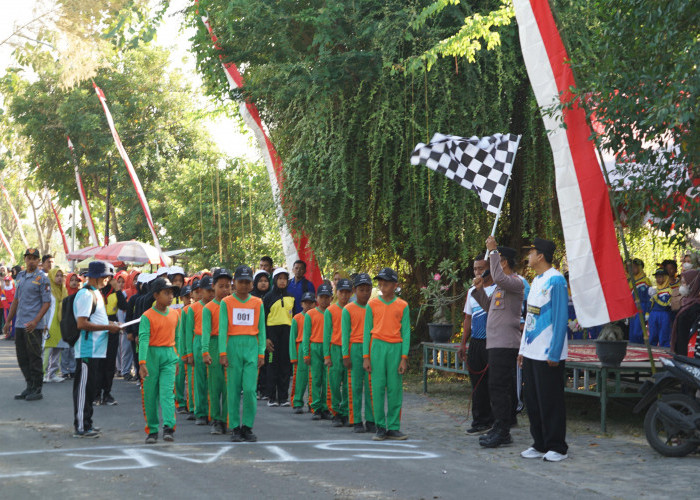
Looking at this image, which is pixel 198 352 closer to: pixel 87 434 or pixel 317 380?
pixel 317 380

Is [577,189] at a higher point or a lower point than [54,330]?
higher

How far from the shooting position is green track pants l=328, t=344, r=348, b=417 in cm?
1087

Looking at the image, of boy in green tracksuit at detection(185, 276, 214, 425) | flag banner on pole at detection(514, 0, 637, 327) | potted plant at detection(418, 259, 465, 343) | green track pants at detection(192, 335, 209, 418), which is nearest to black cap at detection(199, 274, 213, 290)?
boy in green tracksuit at detection(185, 276, 214, 425)

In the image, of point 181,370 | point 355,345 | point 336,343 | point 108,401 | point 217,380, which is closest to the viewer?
point 217,380

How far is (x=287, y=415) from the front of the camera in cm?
1174

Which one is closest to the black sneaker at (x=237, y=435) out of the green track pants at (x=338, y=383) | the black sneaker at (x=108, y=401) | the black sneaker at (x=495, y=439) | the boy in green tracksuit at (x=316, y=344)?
the green track pants at (x=338, y=383)

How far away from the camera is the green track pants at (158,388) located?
363 inches

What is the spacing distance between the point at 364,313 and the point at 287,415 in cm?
207

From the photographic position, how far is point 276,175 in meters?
16.9

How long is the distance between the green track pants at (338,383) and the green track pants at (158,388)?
225 cm

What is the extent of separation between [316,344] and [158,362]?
2.95 meters

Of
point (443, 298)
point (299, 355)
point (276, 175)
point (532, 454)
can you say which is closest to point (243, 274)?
point (299, 355)

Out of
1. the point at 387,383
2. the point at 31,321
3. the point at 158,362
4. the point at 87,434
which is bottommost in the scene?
the point at 87,434

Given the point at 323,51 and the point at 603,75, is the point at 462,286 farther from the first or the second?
the point at 603,75
